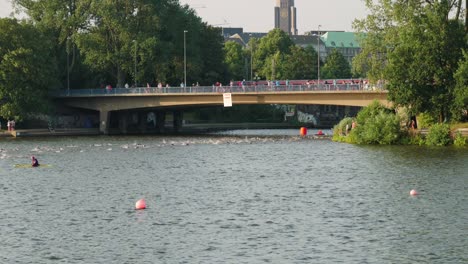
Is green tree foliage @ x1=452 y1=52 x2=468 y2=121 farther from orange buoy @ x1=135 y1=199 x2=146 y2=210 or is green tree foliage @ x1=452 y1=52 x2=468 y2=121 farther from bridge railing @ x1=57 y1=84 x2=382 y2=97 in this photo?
orange buoy @ x1=135 y1=199 x2=146 y2=210

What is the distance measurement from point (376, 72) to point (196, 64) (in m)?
49.5

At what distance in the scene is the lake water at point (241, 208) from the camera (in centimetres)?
3909

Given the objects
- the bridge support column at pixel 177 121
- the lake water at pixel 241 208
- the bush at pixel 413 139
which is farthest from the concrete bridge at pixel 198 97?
the lake water at pixel 241 208

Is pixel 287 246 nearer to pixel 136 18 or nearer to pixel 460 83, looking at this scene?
pixel 460 83

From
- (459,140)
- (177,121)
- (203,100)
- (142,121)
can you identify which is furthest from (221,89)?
(459,140)

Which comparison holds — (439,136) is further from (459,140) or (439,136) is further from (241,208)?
(241,208)

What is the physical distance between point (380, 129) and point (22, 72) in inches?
2148


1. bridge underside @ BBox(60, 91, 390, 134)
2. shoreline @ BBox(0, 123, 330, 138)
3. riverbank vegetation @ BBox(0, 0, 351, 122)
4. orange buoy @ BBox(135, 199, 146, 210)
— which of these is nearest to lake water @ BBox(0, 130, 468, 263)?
orange buoy @ BBox(135, 199, 146, 210)

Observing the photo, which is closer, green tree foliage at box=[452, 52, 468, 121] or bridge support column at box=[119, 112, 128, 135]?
green tree foliage at box=[452, 52, 468, 121]

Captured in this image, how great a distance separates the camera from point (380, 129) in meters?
97.0

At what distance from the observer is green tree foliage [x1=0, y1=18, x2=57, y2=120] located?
421 ft

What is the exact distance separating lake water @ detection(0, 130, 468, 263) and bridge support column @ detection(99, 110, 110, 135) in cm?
5065

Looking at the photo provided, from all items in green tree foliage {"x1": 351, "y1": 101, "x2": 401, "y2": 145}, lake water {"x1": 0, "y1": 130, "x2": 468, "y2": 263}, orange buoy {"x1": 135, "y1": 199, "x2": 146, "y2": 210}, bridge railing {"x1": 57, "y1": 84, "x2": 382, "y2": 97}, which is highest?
Result: bridge railing {"x1": 57, "y1": 84, "x2": 382, "y2": 97}

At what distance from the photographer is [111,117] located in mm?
147500
